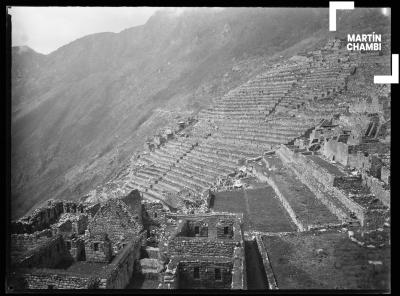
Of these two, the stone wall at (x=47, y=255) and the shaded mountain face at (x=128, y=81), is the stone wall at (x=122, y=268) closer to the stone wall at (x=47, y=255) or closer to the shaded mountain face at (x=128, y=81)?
the stone wall at (x=47, y=255)

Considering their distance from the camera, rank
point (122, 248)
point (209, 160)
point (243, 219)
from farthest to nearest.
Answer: point (209, 160), point (243, 219), point (122, 248)

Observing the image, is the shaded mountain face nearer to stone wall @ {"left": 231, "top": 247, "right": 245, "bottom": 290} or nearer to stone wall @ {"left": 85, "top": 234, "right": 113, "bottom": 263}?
stone wall @ {"left": 85, "top": 234, "right": 113, "bottom": 263}

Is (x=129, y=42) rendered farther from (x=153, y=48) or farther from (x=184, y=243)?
(x=184, y=243)

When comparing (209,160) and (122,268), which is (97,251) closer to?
(122,268)

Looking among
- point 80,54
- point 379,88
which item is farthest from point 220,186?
point 80,54

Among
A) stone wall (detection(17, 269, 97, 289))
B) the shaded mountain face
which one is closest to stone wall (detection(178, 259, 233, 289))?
stone wall (detection(17, 269, 97, 289))

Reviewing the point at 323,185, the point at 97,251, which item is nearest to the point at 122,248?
the point at 97,251
